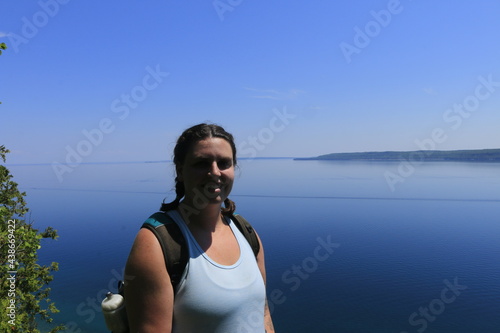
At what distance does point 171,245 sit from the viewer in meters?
2.06

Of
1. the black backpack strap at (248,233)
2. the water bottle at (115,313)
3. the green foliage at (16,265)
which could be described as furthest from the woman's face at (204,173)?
the green foliage at (16,265)

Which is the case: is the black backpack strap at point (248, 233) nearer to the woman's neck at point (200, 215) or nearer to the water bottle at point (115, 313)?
the woman's neck at point (200, 215)

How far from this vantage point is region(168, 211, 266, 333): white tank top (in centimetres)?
210

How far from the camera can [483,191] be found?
113 meters

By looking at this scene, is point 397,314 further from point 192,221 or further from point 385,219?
point 192,221

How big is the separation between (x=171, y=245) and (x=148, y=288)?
0.84 ft

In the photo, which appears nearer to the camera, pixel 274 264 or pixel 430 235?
pixel 274 264

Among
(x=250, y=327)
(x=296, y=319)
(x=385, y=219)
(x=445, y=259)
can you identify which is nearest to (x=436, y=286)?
(x=445, y=259)

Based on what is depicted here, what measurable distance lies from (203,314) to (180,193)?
3.09 ft

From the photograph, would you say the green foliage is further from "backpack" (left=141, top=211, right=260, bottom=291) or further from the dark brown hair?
"backpack" (left=141, top=211, right=260, bottom=291)

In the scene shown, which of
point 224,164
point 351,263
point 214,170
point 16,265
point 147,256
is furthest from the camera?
point 351,263

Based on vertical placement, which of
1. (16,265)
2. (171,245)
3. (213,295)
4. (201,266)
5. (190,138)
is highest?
(16,265)

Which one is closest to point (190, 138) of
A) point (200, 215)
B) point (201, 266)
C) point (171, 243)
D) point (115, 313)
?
point (200, 215)

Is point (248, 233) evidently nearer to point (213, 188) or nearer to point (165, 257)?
point (213, 188)
